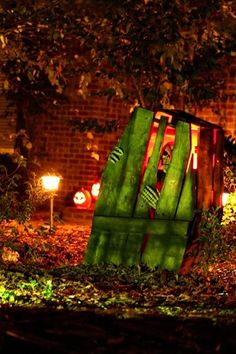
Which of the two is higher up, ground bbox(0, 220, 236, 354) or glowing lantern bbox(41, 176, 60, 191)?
glowing lantern bbox(41, 176, 60, 191)

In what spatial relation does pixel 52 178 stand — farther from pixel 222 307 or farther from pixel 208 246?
pixel 222 307

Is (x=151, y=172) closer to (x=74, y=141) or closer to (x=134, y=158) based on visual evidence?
(x=134, y=158)

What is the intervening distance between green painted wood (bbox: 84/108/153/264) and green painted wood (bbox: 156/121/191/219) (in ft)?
1.19

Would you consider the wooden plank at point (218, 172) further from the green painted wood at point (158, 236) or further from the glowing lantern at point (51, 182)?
the glowing lantern at point (51, 182)

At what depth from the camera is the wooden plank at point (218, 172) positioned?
30.3 feet

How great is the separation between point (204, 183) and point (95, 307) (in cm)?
227

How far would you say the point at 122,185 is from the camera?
9312mm

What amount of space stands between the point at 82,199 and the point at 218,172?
21.5ft

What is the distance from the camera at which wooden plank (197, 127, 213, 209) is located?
9000 mm

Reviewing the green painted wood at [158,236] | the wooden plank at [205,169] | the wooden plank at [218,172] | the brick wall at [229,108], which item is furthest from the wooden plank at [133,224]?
the brick wall at [229,108]

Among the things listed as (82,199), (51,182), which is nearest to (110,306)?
(51,182)

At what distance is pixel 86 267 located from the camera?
9219 mm

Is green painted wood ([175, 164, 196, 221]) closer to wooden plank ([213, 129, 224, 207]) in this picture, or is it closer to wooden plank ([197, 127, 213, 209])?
wooden plank ([197, 127, 213, 209])

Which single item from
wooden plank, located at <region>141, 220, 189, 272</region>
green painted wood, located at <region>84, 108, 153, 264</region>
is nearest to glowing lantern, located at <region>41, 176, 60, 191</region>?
green painted wood, located at <region>84, 108, 153, 264</region>
